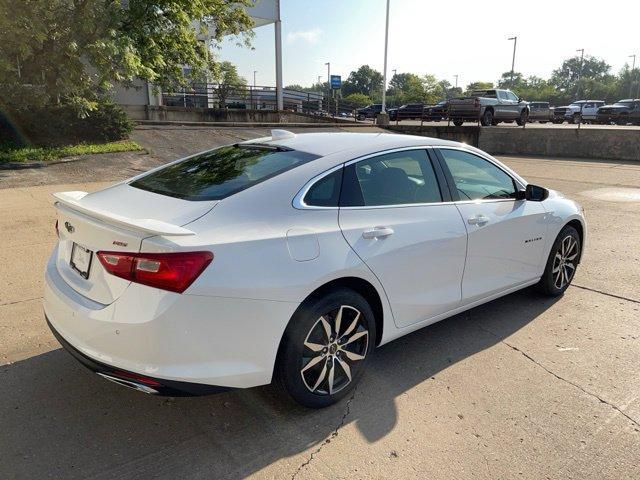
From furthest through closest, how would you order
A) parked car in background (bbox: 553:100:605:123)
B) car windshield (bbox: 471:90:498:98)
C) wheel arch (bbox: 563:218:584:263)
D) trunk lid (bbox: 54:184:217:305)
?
parked car in background (bbox: 553:100:605:123), car windshield (bbox: 471:90:498:98), wheel arch (bbox: 563:218:584:263), trunk lid (bbox: 54:184:217:305)

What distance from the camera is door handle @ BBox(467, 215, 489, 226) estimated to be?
3485 mm

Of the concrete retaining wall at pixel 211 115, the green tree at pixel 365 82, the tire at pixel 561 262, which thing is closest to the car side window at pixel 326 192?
the tire at pixel 561 262

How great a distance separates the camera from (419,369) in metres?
3.32

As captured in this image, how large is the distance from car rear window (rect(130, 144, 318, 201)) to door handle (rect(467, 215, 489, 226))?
1.25m

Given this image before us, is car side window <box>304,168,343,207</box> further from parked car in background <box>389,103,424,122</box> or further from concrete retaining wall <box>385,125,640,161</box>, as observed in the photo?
parked car in background <box>389,103,424,122</box>

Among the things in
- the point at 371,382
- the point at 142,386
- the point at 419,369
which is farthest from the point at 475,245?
the point at 142,386

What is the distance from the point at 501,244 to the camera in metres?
3.78

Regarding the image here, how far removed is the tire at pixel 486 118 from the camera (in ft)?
81.0

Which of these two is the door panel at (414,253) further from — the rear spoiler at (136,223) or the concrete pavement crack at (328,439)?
the rear spoiler at (136,223)

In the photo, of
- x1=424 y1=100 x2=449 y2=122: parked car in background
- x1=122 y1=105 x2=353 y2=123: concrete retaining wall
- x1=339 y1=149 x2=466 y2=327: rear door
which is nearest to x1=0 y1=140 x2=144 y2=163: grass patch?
x1=122 y1=105 x2=353 y2=123: concrete retaining wall

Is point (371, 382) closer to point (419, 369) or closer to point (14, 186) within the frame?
point (419, 369)

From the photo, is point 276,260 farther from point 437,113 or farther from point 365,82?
point 365,82

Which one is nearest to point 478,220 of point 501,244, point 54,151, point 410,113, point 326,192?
point 501,244

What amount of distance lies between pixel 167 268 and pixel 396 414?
1.56 meters
